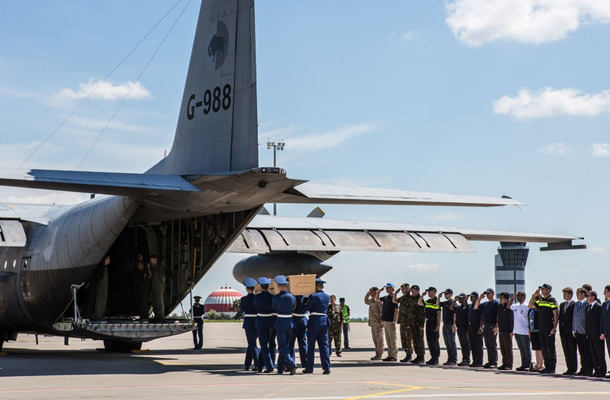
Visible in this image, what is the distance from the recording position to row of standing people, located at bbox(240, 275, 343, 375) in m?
12.3

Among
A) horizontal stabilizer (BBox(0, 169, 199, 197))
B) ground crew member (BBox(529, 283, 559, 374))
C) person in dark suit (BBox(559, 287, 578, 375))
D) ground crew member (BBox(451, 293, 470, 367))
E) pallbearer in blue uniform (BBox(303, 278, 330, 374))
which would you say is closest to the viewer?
horizontal stabilizer (BBox(0, 169, 199, 197))

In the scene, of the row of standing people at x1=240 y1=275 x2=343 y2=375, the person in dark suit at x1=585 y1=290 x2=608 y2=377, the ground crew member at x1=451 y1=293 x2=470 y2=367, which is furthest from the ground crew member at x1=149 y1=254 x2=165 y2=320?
the person in dark suit at x1=585 y1=290 x2=608 y2=377

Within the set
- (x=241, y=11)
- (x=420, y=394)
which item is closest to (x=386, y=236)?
(x=241, y=11)

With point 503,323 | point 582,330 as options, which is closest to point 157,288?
point 503,323

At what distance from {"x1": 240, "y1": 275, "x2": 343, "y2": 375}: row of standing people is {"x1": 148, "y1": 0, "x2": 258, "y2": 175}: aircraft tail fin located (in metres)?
2.24

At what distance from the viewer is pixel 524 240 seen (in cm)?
2280

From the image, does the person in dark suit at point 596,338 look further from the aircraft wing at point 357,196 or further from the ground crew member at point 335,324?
the ground crew member at point 335,324

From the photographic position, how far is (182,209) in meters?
13.7

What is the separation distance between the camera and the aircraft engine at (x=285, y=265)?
19.9 meters

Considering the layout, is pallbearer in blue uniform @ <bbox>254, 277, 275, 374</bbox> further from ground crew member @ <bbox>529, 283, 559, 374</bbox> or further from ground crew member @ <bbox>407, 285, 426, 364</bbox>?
ground crew member @ <bbox>529, 283, 559, 374</bbox>

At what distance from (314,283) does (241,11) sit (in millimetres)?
4806

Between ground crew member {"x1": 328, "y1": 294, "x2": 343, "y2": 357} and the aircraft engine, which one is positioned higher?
the aircraft engine

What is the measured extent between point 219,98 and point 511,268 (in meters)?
115

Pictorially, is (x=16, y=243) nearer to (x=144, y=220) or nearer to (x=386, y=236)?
(x=144, y=220)
